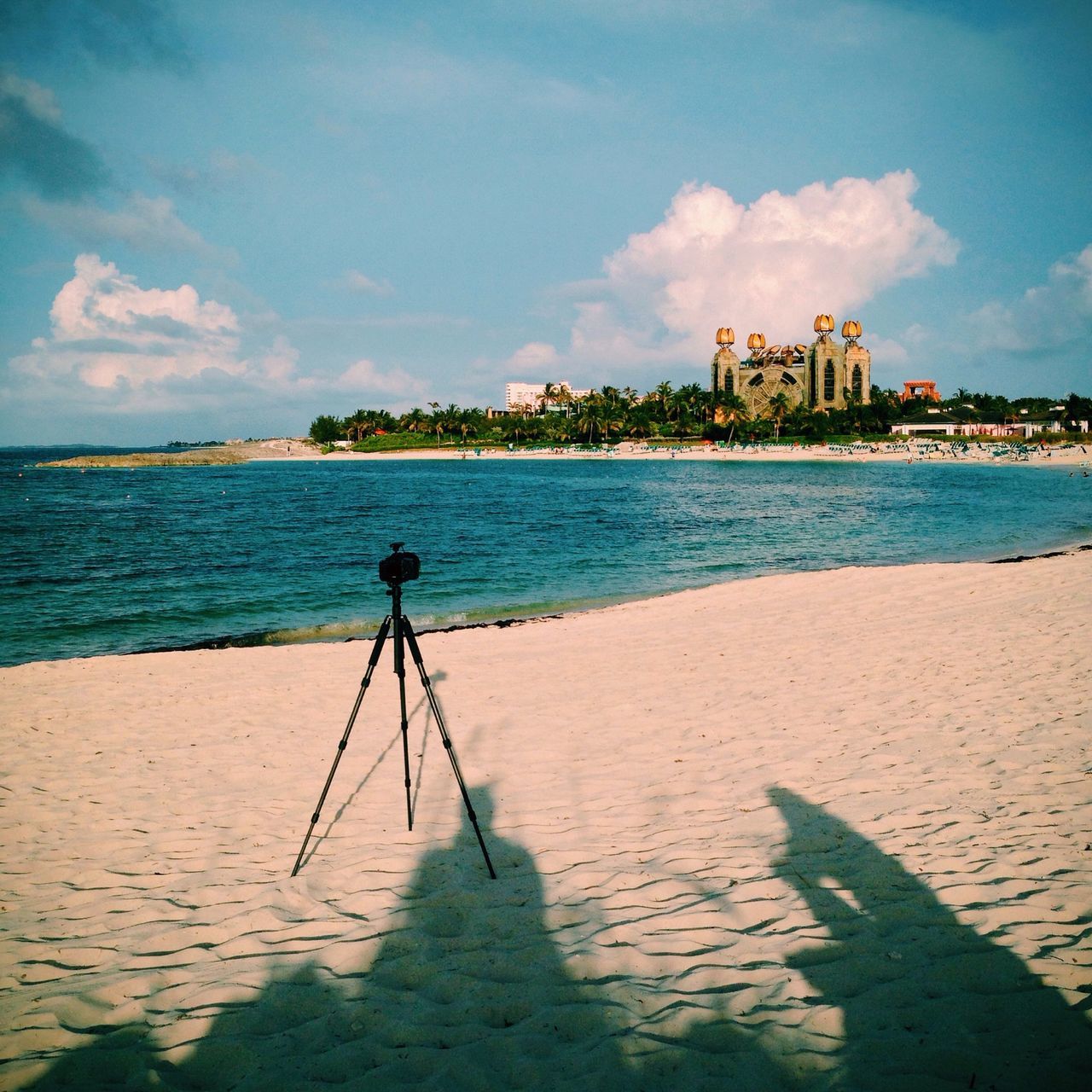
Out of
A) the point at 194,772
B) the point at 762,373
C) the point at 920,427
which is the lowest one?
the point at 194,772

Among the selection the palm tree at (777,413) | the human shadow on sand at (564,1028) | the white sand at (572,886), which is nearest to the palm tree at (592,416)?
the palm tree at (777,413)

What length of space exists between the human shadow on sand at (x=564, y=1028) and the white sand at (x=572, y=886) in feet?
0.05

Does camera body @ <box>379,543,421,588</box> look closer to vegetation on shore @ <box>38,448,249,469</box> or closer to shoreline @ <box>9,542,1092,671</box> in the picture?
shoreline @ <box>9,542,1092,671</box>

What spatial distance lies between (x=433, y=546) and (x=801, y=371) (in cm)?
15709

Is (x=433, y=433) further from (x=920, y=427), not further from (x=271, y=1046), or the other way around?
(x=271, y=1046)

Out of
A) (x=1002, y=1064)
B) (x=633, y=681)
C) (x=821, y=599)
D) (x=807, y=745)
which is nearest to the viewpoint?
(x=1002, y=1064)

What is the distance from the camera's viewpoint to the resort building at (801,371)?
157 meters

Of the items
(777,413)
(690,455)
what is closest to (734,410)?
(777,413)

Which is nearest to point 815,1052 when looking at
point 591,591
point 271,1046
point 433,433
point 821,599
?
point 271,1046

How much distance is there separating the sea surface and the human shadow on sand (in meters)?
9.06

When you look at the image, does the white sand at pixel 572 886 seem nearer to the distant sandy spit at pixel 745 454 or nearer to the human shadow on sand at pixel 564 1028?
the human shadow on sand at pixel 564 1028

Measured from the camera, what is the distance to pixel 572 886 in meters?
4.52

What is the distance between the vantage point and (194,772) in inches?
266

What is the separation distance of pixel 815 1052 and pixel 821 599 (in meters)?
12.2
